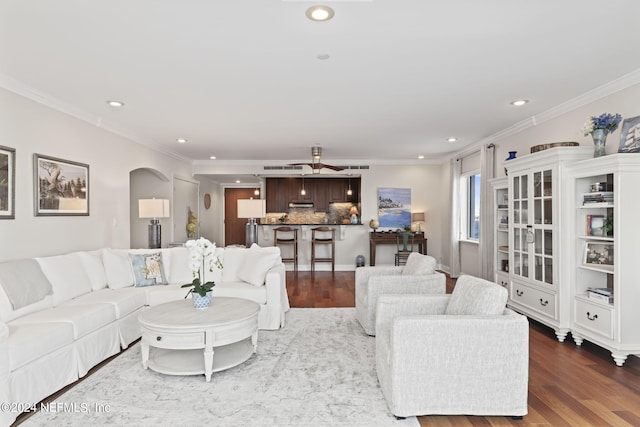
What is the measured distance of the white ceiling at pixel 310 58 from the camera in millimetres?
2258

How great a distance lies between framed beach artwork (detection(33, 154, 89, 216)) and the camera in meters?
3.76

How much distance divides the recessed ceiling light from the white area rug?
2.48 metres

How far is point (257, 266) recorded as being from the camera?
4348 millimetres

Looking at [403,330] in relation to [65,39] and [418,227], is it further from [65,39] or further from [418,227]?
[418,227]

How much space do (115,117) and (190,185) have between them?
12.1 ft

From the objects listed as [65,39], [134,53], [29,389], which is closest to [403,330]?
[29,389]

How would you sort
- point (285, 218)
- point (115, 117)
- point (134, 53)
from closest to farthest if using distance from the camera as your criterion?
point (134, 53), point (115, 117), point (285, 218)

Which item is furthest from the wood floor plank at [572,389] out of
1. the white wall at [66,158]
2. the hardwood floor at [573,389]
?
the white wall at [66,158]

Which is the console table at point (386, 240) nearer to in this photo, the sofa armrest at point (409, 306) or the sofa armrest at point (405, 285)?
the sofa armrest at point (405, 285)

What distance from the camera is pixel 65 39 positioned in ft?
8.48

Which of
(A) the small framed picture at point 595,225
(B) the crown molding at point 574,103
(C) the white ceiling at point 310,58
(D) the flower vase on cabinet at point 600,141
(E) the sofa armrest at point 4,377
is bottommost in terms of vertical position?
(E) the sofa armrest at point 4,377

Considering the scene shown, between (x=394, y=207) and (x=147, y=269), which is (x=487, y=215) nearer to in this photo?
(x=394, y=207)

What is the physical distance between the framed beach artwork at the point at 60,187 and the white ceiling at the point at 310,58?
2.10 feet

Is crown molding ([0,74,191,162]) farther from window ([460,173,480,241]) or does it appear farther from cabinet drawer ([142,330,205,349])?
window ([460,173,480,241])
